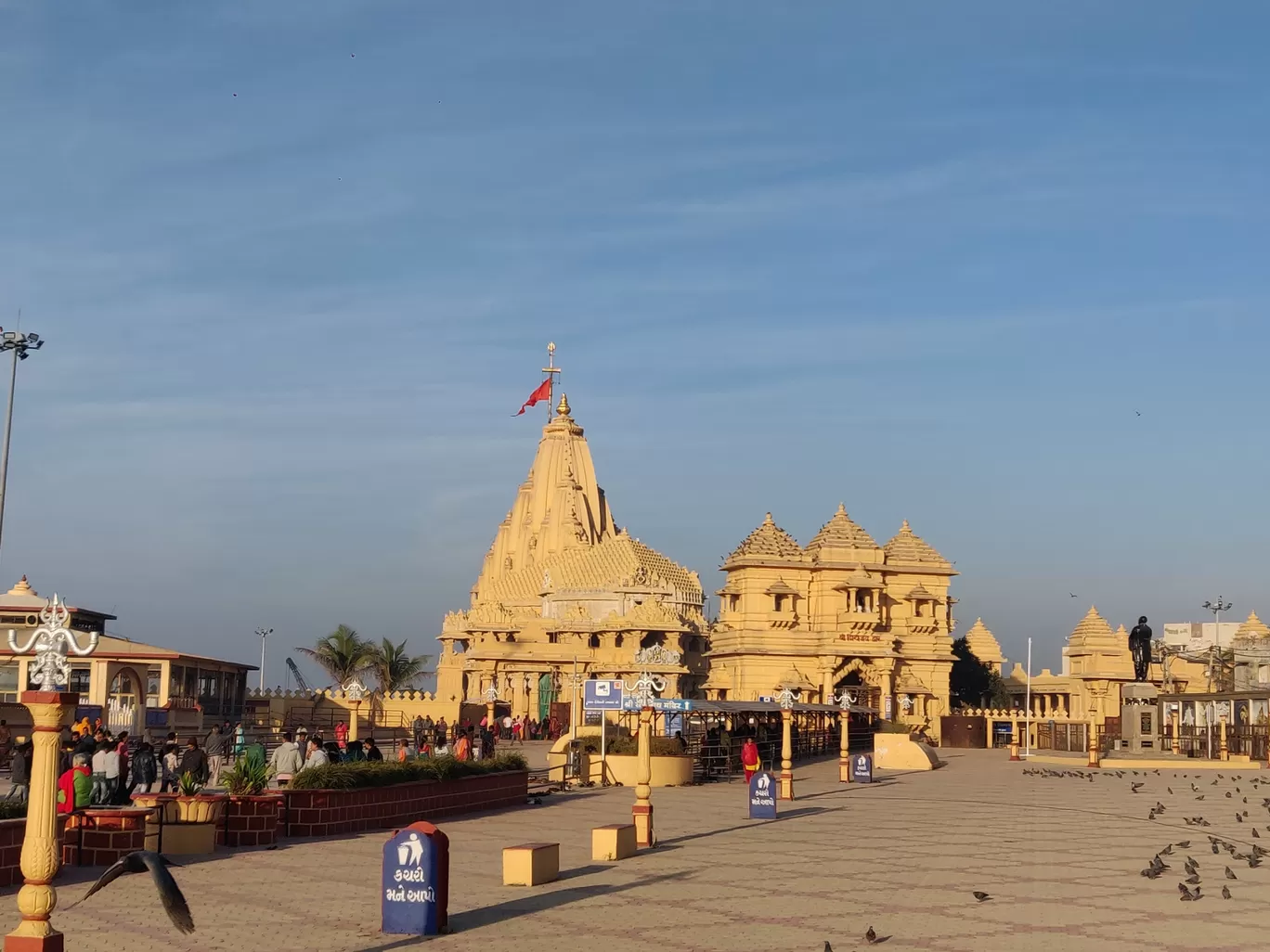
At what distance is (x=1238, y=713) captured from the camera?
150 ft

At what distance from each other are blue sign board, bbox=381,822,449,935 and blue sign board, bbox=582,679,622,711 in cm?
A: 1913

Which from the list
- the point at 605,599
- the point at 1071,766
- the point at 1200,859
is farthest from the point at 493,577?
the point at 1200,859

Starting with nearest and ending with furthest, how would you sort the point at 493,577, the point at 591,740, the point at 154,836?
the point at 154,836 < the point at 591,740 < the point at 493,577

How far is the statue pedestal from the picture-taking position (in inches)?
1937

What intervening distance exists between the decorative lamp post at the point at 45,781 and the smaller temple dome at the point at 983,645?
74338 mm

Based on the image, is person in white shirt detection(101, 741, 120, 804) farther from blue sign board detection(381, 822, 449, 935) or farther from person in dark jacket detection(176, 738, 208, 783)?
blue sign board detection(381, 822, 449, 935)

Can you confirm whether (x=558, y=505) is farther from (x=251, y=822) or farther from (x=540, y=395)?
(x=251, y=822)

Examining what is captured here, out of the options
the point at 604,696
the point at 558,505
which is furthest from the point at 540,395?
the point at 604,696

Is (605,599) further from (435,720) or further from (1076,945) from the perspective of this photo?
(1076,945)

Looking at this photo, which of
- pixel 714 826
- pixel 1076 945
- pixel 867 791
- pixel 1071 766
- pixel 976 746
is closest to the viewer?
pixel 1076 945

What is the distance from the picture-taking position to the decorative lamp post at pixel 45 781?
10312 mm

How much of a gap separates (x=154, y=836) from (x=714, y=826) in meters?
9.24

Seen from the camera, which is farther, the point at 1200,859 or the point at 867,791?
the point at 867,791

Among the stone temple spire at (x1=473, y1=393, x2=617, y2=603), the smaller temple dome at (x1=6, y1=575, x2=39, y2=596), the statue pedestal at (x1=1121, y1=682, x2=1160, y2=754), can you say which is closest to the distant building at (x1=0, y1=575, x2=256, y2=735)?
the smaller temple dome at (x1=6, y1=575, x2=39, y2=596)
